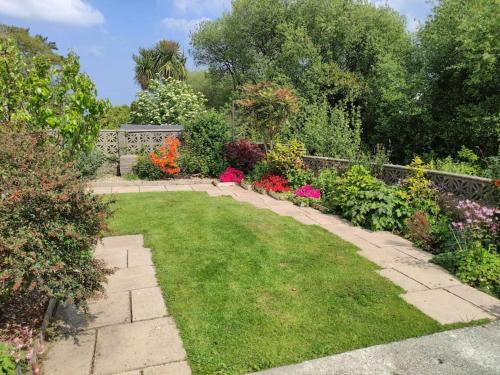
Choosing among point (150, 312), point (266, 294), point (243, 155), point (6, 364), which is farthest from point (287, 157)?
point (6, 364)

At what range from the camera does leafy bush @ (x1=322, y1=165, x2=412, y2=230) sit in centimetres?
609

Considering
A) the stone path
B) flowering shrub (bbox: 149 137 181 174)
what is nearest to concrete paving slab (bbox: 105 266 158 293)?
the stone path

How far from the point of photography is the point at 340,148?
974cm

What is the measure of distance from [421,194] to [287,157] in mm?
3567

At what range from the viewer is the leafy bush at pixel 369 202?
20.0 feet

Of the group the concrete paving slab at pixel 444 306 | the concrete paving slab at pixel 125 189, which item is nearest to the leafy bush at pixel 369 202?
the concrete paving slab at pixel 444 306

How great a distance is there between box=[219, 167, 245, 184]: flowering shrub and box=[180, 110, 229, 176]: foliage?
1.82ft

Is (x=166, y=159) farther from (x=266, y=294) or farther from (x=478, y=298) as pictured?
(x=478, y=298)

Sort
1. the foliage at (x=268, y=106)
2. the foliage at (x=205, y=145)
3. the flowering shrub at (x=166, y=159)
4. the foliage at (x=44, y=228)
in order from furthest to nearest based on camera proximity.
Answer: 1. the foliage at (x=205, y=145)
2. the flowering shrub at (x=166, y=159)
3. the foliage at (x=268, y=106)
4. the foliage at (x=44, y=228)

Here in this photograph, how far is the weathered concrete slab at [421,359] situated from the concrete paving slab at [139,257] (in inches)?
95.5

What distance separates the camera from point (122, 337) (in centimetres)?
304

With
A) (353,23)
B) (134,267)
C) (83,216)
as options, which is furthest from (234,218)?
(353,23)

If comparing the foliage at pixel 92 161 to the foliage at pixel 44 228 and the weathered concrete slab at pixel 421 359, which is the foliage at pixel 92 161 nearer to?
the foliage at pixel 44 228

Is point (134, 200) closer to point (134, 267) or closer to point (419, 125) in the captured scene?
point (134, 267)
